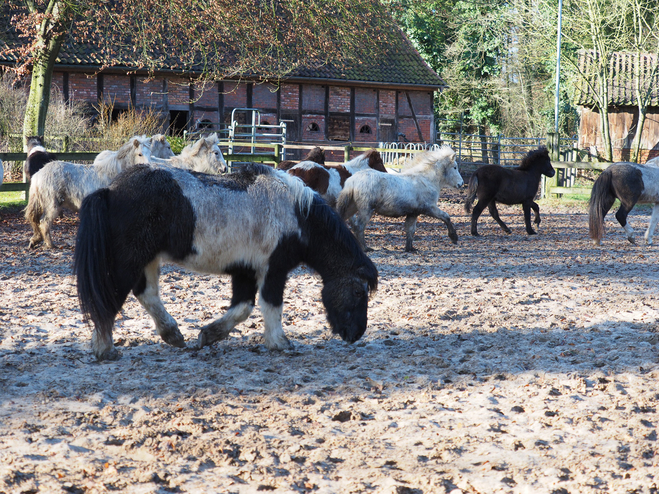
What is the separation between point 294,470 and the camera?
129 inches

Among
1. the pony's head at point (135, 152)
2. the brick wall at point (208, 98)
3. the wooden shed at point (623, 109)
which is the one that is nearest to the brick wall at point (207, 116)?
the brick wall at point (208, 98)

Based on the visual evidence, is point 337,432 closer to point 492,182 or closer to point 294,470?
point 294,470

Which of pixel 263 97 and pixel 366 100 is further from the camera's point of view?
pixel 366 100

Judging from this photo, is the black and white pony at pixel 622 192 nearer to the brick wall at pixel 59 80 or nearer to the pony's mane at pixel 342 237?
the pony's mane at pixel 342 237

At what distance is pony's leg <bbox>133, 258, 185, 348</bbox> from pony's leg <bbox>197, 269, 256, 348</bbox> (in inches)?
8.9

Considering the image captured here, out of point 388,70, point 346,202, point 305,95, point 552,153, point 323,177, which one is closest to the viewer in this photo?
point 346,202

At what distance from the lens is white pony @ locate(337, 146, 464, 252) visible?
10391 mm

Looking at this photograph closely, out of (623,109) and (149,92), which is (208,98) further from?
(623,109)

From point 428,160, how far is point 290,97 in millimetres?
17647

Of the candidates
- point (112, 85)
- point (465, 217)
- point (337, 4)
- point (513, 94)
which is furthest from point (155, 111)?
point (513, 94)

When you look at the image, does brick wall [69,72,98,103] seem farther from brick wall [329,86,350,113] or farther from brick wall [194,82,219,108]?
brick wall [329,86,350,113]

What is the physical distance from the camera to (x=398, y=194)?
34.2 feet

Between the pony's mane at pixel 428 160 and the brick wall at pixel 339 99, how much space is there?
18.0 meters

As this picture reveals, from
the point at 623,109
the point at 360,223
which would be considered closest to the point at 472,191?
the point at 360,223
